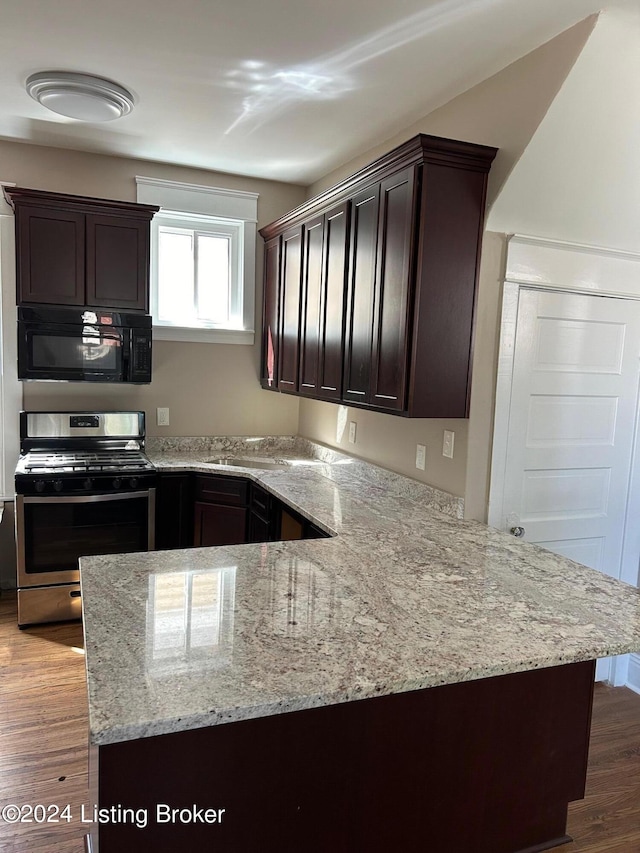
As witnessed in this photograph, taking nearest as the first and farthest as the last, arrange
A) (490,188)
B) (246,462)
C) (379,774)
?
(379,774)
(490,188)
(246,462)

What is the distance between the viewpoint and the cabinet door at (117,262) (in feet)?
11.5

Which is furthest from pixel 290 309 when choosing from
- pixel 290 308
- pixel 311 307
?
pixel 311 307

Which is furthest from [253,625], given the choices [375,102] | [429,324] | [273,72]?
[375,102]

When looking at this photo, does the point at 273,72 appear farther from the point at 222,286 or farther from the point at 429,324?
the point at 222,286

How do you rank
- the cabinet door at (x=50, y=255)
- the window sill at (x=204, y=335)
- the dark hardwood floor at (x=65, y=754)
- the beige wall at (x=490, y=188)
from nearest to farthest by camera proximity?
the dark hardwood floor at (x=65, y=754) → the beige wall at (x=490, y=188) → the cabinet door at (x=50, y=255) → the window sill at (x=204, y=335)

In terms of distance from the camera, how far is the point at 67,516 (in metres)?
3.32

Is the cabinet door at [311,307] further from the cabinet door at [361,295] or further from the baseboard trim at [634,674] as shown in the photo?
the baseboard trim at [634,674]

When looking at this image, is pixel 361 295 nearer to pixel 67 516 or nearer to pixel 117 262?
pixel 117 262

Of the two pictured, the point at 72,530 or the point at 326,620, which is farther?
the point at 72,530

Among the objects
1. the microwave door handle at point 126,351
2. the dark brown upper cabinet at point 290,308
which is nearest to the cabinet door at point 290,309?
the dark brown upper cabinet at point 290,308

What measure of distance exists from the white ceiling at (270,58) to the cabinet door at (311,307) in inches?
20.1

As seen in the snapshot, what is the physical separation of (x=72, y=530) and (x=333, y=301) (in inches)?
74.0

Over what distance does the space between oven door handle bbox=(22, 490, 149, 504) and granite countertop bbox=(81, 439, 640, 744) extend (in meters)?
1.46

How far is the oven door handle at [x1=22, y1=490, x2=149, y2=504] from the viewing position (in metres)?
3.23
